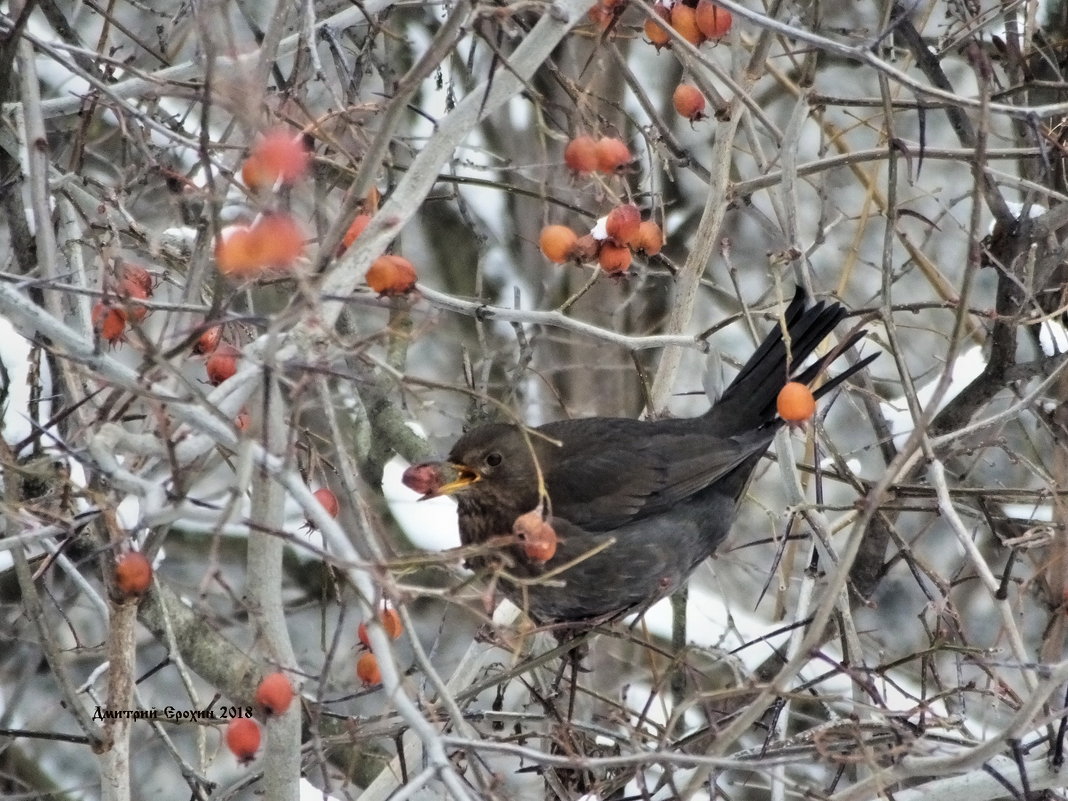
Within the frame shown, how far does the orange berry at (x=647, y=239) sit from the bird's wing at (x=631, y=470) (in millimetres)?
962

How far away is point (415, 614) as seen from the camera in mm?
6492

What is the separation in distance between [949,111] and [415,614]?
3.68 m

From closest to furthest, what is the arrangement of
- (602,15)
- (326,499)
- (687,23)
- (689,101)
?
(326,499), (602,15), (687,23), (689,101)

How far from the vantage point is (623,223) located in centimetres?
317

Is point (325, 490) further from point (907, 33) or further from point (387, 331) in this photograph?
point (907, 33)

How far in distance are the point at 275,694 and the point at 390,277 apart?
86cm

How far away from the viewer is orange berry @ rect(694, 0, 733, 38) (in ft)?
10.8

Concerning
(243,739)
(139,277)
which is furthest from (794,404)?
(139,277)

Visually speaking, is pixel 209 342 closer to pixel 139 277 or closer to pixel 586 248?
pixel 139 277

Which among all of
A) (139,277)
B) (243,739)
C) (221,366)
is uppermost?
(139,277)

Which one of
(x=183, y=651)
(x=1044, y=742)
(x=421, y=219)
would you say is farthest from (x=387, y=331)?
(x=421, y=219)

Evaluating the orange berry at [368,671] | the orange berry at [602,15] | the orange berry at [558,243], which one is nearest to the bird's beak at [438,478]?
the orange berry at [368,671]

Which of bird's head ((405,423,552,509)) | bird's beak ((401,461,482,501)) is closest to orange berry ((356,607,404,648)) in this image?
bird's beak ((401,461,482,501))

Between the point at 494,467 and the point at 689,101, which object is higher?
the point at 689,101
